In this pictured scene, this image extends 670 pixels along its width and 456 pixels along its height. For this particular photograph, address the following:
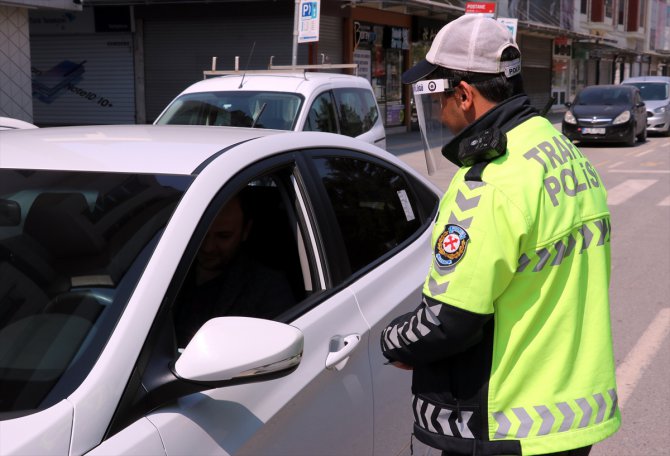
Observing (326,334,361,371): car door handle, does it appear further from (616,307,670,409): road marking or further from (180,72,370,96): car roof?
(180,72,370,96): car roof

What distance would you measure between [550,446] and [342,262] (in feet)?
3.36

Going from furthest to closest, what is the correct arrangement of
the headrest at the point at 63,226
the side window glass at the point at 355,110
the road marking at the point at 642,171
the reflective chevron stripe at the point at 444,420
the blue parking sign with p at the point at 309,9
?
the road marking at the point at 642,171, the blue parking sign with p at the point at 309,9, the side window glass at the point at 355,110, the headrest at the point at 63,226, the reflective chevron stripe at the point at 444,420

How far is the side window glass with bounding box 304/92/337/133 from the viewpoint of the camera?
8.70 meters

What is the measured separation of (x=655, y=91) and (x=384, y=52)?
898 centimetres

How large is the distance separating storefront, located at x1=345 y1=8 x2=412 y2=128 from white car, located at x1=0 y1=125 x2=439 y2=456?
799 inches

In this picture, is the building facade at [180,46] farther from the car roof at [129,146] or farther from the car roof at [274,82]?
the car roof at [129,146]

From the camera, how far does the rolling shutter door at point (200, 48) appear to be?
71.0 feet

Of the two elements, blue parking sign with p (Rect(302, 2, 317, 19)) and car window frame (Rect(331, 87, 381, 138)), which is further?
blue parking sign with p (Rect(302, 2, 317, 19))

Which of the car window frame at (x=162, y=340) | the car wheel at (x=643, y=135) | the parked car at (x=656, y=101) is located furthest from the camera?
the parked car at (x=656, y=101)

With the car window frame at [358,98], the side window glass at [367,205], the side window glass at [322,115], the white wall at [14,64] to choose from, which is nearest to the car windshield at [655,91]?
the car window frame at [358,98]

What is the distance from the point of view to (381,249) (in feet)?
10.3

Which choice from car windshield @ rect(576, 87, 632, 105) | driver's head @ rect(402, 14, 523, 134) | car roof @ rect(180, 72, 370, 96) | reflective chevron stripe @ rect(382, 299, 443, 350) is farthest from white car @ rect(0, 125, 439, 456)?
car windshield @ rect(576, 87, 632, 105)

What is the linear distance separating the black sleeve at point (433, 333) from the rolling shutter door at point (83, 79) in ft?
74.4

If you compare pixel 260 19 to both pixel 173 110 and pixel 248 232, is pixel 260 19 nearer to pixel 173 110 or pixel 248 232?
pixel 173 110
